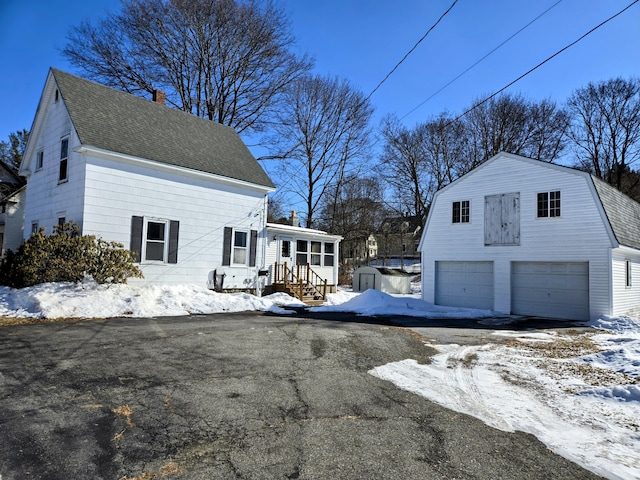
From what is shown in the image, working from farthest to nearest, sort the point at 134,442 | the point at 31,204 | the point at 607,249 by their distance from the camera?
the point at 31,204
the point at 607,249
the point at 134,442

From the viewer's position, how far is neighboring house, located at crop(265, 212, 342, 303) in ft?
58.9

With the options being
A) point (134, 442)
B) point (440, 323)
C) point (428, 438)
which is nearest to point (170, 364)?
point (134, 442)

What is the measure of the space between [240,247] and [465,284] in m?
9.53

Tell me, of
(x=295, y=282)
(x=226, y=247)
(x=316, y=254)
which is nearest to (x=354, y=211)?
(x=316, y=254)

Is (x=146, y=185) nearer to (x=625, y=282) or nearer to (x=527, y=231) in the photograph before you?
(x=527, y=231)

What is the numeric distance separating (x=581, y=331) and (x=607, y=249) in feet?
11.4

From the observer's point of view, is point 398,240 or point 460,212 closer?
point 460,212

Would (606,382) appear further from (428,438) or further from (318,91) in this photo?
(318,91)

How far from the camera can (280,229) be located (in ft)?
61.4

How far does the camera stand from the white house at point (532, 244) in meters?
14.1

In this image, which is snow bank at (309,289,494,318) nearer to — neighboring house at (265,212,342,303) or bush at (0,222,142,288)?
neighboring house at (265,212,342,303)

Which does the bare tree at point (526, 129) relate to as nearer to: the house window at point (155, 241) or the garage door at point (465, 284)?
the garage door at point (465, 284)

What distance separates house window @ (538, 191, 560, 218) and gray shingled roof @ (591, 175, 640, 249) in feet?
4.23

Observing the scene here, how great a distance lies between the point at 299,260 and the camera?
67.2ft
